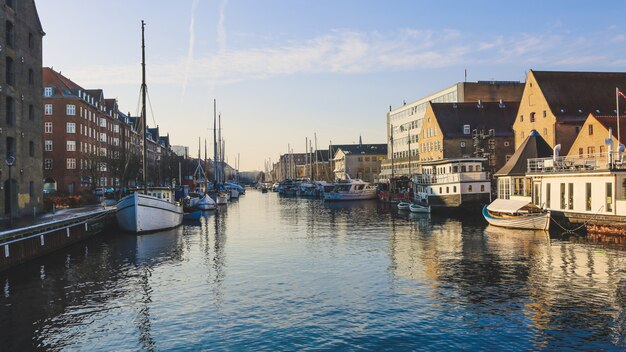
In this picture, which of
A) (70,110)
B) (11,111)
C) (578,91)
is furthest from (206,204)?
(578,91)

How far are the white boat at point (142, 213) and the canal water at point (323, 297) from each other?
6.48 meters

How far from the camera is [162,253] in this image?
35312 mm

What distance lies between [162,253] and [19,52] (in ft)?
78.6

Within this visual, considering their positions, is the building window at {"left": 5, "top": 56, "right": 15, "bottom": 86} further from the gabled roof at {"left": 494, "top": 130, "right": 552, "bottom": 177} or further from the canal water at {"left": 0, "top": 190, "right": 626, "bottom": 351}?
the gabled roof at {"left": 494, "top": 130, "right": 552, "bottom": 177}

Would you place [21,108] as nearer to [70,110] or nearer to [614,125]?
[70,110]

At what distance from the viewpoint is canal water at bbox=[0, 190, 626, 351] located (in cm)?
1669

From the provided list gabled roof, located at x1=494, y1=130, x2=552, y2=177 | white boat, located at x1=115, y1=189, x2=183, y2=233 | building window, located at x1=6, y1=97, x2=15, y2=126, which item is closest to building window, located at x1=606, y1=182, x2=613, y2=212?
gabled roof, located at x1=494, y1=130, x2=552, y2=177

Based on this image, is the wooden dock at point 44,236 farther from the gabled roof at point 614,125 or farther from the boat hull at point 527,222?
the gabled roof at point 614,125

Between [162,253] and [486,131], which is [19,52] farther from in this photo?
[486,131]

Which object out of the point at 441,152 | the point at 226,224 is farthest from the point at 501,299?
the point at 441,152

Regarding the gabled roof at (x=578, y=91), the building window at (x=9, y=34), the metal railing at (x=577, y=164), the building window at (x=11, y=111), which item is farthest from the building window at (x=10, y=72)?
the gabled roof at (x=578, y=91)

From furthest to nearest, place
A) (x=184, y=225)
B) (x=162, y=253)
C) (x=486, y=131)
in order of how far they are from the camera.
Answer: (x=486, y=131)
(x=184, y=225)
(x=162, y=253)

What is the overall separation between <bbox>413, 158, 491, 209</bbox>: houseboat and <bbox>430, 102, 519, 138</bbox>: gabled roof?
28.6m

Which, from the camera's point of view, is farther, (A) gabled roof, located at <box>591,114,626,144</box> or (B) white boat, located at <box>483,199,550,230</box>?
(A) gabled roof, located at <box>591,114,626,144</box>
